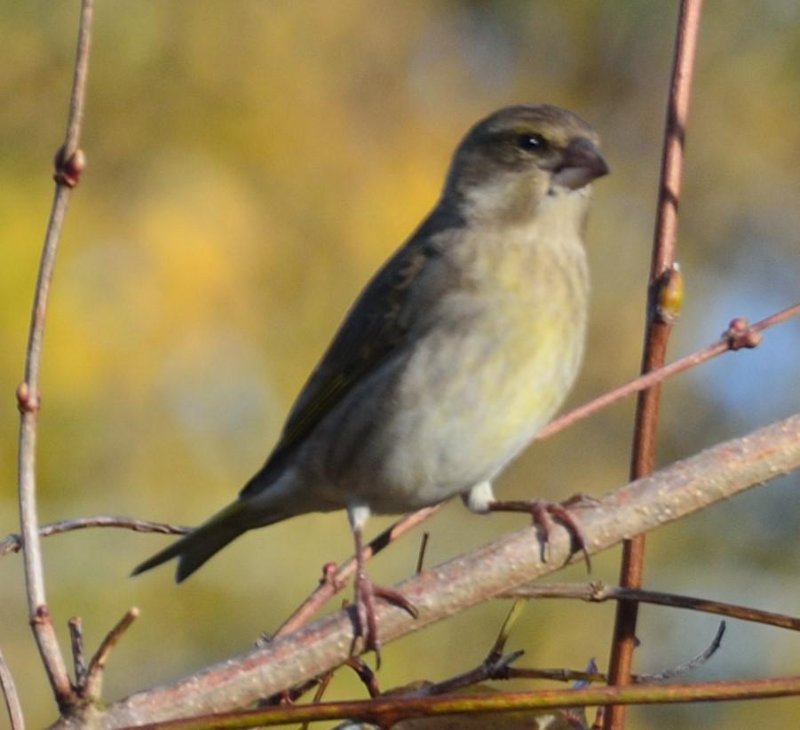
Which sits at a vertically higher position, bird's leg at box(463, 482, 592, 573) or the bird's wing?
the bird's wing

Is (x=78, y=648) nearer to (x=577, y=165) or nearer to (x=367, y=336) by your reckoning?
(x=367, y=336)

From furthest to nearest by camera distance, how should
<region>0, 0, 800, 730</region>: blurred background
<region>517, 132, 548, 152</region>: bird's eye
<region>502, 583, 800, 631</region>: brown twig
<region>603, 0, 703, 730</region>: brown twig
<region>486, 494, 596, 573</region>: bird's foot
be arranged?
1. <region>0, 0, 800, 730</region>: blurred background
2. <region>517, 132, 548, 152</region>: bird's eye
3. <region>486, 494, 596, 573</region>: bird's foot
4. <region>603, 0, 703, 730</region>: brown twig
5. <region>502, 583, 800, 631</region>: brown twig

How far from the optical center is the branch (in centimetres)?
258

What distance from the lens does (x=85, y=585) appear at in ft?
23.5

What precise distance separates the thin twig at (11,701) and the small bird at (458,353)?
177 cm

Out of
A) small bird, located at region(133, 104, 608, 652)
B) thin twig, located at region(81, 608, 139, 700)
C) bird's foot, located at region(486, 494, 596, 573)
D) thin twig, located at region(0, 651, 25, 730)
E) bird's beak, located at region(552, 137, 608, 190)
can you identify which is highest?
bird's beak, located at region(552, 137, 608, 190)

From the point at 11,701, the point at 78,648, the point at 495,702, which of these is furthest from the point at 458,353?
the point at 495,702

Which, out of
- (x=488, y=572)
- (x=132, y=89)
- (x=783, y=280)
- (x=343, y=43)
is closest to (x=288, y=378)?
(x=132, y=89)

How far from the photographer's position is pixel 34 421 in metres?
2.20

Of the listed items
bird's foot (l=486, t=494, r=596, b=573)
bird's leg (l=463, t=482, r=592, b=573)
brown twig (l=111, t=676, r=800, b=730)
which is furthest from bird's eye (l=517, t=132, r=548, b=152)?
brown twig (l=111, t=676, r=800, b=730)

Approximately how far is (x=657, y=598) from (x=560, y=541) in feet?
1.58

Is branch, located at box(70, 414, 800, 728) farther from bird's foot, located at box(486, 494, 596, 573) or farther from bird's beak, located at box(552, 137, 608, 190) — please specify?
bird's beak, located at box(552, 137, 608, 190)

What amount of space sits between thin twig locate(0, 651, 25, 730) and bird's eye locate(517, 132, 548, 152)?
2650 mm

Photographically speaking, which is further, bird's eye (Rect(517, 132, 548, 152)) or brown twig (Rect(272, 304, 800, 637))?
bird's eye (Rect(517, 132, 548, 152))
